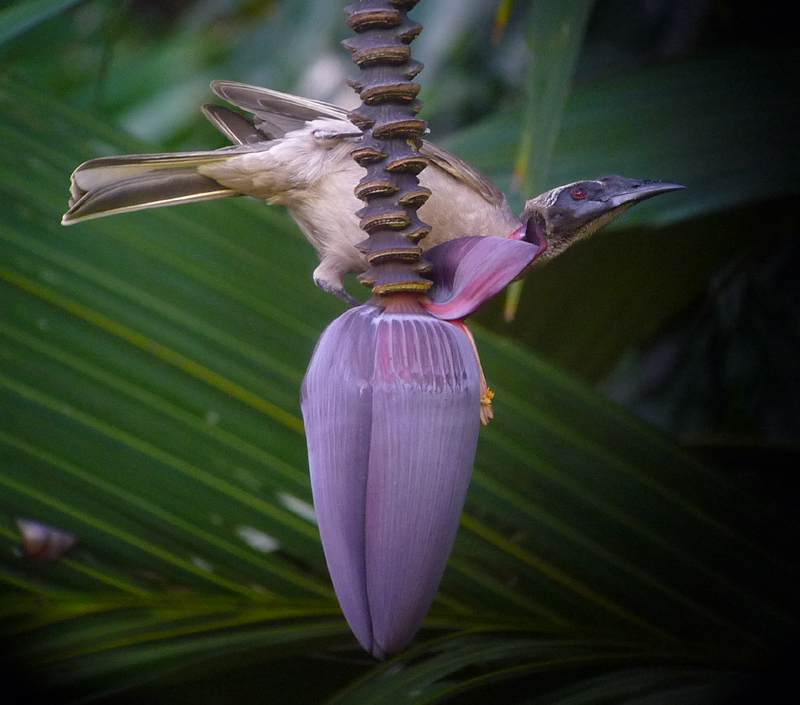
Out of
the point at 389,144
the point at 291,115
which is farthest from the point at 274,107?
the point at 389,144

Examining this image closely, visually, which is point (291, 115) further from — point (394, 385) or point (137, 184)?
point (394, 385)

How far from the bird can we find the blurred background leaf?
3.7 inches

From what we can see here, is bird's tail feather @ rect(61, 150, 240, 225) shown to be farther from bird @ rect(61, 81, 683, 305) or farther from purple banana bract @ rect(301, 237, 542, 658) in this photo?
purple banana bract @ rect(301, 237, 542, 658)

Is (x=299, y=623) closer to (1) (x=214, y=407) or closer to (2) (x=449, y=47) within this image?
(1) (x=214, y=407)

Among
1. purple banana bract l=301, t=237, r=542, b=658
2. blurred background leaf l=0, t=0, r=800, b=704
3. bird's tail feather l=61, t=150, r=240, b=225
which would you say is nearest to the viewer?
purple banana bract l=301, t=237, r=542, b=658

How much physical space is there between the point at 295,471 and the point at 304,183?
1.00ft

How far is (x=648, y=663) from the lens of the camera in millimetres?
711

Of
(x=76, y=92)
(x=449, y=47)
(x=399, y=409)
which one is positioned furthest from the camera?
(x=76, y=92)

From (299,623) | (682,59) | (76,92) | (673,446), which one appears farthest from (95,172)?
(76,92)

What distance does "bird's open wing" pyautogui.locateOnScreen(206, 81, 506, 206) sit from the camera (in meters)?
0.42

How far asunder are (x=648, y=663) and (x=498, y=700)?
0.41ft

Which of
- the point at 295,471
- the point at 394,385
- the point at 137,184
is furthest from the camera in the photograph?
the point at 295,471

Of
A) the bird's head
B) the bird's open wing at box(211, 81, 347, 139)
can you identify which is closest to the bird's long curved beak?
the bird's head

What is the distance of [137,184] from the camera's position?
0.39 metres
